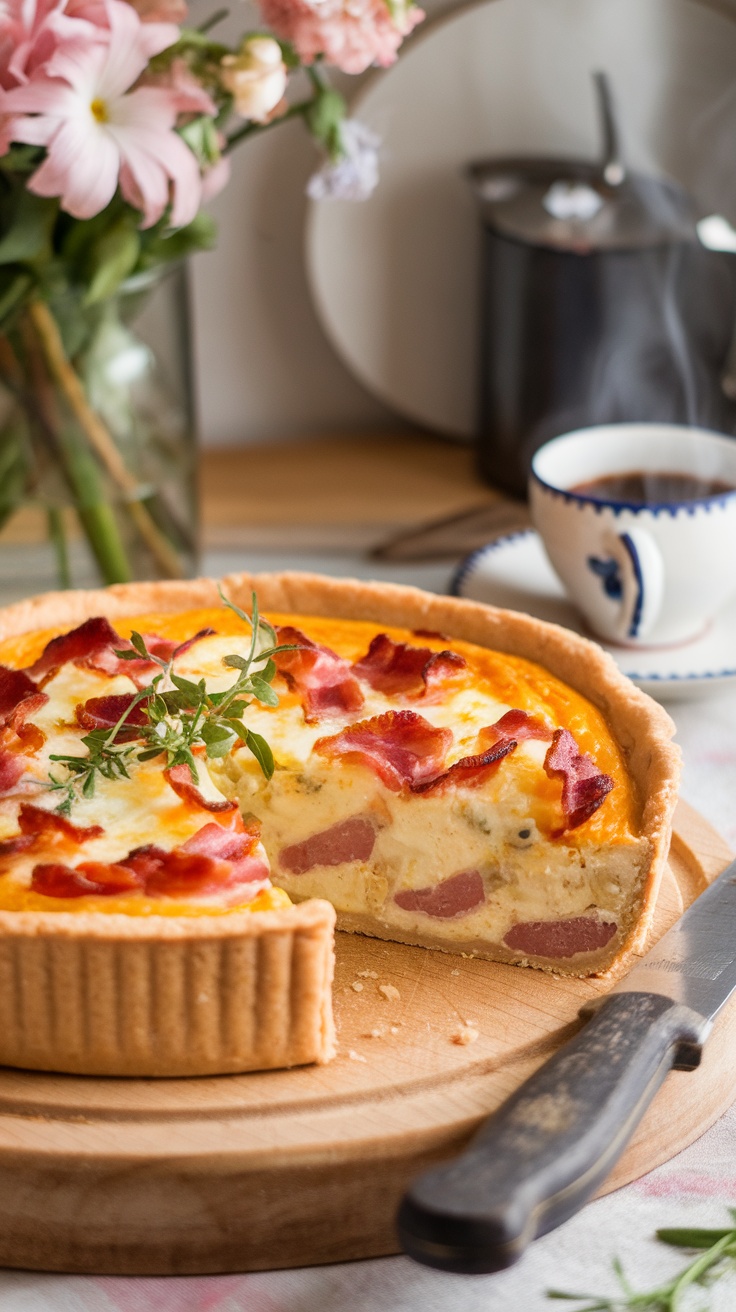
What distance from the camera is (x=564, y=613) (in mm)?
3506

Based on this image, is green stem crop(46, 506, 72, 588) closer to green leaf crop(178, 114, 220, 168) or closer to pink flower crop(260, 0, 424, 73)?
green leaf crop(178, 114, 220, 168)

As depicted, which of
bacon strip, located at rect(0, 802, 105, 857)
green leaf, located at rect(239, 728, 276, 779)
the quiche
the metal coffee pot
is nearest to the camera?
the quiche

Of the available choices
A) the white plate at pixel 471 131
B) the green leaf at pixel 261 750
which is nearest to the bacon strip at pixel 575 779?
the green leaf at pixel 261 750

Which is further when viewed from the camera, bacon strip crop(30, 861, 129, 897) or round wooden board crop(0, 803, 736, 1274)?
bacon strip crop(30, 861, 129, 897)

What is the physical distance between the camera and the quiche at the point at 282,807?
6.66 ft

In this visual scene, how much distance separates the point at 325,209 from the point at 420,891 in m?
2.54

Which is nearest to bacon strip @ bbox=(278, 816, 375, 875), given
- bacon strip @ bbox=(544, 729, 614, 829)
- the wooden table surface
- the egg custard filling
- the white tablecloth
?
the egg custard filling

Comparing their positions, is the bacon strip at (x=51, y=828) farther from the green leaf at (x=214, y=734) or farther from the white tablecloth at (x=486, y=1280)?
the white tablecloth at (x=486, y=1280)

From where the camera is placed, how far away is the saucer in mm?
3139

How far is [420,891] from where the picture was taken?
2.54 metres

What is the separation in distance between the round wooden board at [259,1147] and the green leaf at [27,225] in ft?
5.54

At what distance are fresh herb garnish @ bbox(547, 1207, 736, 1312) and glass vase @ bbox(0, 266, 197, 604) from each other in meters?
2.04

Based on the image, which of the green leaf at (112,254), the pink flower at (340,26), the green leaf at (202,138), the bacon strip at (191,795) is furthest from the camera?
the green leaf at (112,254)

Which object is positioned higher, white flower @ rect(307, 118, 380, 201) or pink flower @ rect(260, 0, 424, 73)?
pink flower @ rect(260, 0, 424, 73)
